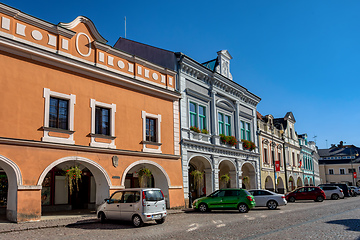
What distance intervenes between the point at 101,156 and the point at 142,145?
3165 mm

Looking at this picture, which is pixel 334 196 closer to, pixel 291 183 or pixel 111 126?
pixel 291 183

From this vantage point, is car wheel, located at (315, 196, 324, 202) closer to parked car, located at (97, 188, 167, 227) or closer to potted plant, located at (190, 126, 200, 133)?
potted plant, located at (190, 126, 200, 133)

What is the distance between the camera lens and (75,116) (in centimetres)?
1738

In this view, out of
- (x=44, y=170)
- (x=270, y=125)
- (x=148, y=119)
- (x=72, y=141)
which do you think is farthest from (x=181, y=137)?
(x=270, y=125)

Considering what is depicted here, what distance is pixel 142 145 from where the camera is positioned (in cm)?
2070

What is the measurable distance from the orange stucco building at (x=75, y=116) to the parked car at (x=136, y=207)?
10.3 ft

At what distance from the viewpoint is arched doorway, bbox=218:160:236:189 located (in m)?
29.5

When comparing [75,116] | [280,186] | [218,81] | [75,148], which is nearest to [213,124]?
[218,81]

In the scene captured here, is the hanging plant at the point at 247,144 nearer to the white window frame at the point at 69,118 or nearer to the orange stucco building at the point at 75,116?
the orange stucco building at the point at 75,116

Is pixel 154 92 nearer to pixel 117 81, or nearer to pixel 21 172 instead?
pixel 117 81

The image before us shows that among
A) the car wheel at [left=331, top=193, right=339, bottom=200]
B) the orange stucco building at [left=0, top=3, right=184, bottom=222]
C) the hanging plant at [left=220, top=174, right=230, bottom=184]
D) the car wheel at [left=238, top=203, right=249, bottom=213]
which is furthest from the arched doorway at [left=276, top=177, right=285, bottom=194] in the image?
the car wheel at [left=238, top=203, right=249, bottom=213]

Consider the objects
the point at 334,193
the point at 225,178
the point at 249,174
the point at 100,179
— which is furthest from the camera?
the point at 334,193

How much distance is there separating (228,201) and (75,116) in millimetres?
9802

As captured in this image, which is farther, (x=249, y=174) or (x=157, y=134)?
(x=249, y=174)
